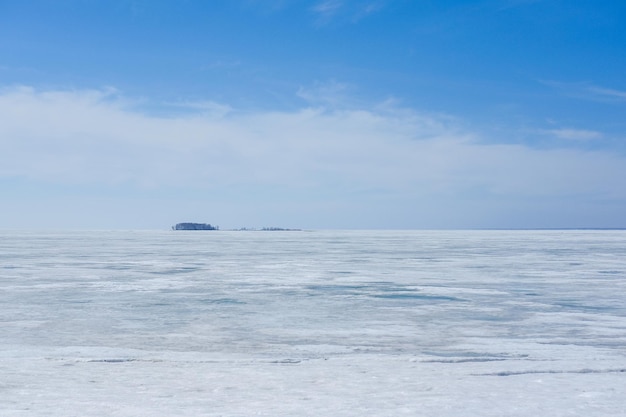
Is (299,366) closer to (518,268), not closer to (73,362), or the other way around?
(73,362)

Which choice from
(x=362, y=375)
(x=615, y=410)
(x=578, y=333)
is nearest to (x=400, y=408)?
(x=362, y=375)

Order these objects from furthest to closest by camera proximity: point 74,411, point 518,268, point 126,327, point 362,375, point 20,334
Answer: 1. point 518,268
2. point 126,327
3. point 20,334
4. point 362,375
5. point 74,411

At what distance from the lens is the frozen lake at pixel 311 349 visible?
13.2ft

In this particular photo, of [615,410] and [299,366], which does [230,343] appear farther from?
[615,410]

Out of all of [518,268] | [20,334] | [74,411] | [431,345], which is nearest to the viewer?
[74,411]

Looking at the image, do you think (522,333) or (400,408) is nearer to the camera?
(400,408)

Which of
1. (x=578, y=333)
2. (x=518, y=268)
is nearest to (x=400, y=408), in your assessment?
(x=578, y=333)

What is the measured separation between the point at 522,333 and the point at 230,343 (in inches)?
119

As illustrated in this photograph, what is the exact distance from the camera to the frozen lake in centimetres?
404

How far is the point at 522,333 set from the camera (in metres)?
6.89

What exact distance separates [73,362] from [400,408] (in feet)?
8.95

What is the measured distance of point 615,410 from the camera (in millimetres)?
3852

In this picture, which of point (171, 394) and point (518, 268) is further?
point (518, 268)

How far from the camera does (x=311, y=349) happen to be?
235 inches
